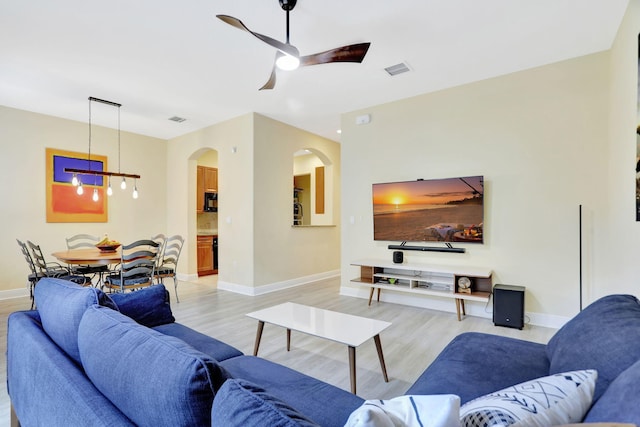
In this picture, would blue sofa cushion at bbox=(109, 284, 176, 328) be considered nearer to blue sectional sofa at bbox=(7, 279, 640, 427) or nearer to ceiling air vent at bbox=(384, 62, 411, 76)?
blue sectional sofa at bbox=(7, 279, 640, 427)

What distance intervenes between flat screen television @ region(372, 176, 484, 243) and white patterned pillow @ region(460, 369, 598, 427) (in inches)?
125

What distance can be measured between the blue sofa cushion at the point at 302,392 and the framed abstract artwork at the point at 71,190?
5296 millimetres

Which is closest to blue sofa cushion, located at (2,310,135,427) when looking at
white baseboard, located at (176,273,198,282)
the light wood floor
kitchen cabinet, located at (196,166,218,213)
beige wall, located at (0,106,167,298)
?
the light wood floor

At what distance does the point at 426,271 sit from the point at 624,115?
2445 mm

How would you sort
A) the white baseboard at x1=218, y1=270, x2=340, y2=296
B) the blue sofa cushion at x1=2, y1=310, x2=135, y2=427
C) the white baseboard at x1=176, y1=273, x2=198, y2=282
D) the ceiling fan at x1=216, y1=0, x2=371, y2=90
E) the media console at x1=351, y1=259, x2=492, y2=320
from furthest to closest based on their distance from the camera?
the white baseboard at x1=176, y1=273, x2=198, y2=282
the white baseboard at x1=218, y1=270, x2=340, y2=296
the media console at x1=351, y1=259, x2=492, y2=320
the ceiling fan at x1=216, y1=0, x2=371, y2=90
the blue sofa cushion at x1=2, y1=310, x2=135, y2=427

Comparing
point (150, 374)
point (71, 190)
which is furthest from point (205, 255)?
point (150, 374)

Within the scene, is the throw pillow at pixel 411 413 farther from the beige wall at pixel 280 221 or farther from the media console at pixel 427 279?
the beige wall at pixel 280 221

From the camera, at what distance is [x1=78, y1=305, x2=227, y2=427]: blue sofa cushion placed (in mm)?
728

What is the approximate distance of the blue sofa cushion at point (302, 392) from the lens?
122 cm

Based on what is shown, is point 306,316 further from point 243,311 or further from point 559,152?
point 559,152

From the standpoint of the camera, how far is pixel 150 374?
80 centimetres

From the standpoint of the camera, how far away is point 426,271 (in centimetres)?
408

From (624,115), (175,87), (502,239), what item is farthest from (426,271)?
(175,87)

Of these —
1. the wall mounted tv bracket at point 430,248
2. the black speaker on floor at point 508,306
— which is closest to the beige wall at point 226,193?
the wall mounted tv bracket at point 430,248
